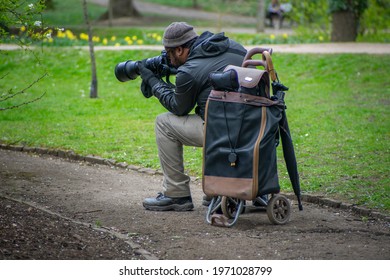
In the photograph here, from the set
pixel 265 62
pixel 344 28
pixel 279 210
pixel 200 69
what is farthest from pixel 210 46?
pixel 344 28

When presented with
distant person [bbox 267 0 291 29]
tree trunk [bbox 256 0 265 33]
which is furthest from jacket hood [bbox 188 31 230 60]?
distant person [bbox 267 0 291 29]

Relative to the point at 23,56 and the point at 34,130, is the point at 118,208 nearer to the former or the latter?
the point at 34,130

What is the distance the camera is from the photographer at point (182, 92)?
21.8 ft

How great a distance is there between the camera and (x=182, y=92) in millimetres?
6664

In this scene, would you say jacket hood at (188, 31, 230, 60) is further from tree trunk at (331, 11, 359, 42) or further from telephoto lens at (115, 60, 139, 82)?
tree trunk at (331, 11, 359, 42)

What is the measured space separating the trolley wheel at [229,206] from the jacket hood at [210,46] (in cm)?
118

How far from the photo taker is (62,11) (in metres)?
36.0

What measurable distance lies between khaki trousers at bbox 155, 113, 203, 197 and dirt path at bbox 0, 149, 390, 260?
0.81 feet

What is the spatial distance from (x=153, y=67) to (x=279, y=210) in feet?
5.44

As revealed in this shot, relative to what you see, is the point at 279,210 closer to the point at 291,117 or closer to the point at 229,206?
the point at 229,206

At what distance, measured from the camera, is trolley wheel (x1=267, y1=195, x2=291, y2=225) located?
6465mm

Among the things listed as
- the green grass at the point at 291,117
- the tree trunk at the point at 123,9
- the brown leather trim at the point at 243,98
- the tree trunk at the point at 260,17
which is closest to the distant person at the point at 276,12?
the tree trunk at the point at 260,17

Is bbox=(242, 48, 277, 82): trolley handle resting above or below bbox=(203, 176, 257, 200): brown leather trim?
above

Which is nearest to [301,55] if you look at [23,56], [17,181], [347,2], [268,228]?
[347,2]
